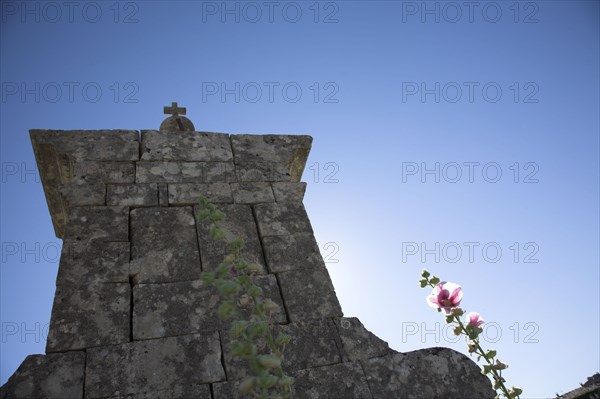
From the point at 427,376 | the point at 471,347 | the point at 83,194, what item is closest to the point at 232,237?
the point at 83,194

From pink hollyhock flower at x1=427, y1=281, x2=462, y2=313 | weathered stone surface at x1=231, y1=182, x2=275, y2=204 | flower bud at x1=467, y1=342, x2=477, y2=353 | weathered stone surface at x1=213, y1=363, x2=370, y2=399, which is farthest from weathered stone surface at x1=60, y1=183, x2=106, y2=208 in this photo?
flower bud at x1=467, y1=342, x2=477, y2=353

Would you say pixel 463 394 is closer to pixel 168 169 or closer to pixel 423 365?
pixel 423 365

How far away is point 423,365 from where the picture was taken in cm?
250

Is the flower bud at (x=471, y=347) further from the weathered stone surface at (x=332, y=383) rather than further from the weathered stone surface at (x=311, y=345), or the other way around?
the weathered stone surface at (x=311, y=345)

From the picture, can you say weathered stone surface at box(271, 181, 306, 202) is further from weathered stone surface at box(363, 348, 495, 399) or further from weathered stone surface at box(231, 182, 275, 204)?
weathered stone surface at box(363, 348, 495, 399)

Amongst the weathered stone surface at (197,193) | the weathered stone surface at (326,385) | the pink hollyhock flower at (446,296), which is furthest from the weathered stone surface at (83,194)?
the pink hollyhock flower at (446,296)

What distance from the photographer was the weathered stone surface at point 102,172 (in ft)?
10.2

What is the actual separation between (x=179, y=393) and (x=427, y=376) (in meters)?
1.40

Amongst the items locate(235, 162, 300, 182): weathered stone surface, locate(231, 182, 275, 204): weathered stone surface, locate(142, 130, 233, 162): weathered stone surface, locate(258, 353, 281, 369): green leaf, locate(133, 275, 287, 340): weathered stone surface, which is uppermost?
locate(142, 130, 233, 162): weathered stone surface

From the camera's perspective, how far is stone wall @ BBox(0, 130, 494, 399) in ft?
7.39

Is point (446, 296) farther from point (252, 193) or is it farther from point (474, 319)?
point (252, 193)

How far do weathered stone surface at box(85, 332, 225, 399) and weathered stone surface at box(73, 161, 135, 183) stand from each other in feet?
4.31

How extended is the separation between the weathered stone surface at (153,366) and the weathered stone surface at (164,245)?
45cm

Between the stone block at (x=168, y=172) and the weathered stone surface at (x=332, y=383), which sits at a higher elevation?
the stone block at (x=168, y=172)
